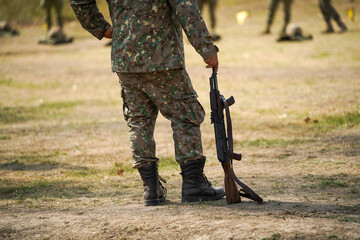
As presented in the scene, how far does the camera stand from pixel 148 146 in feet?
14.2

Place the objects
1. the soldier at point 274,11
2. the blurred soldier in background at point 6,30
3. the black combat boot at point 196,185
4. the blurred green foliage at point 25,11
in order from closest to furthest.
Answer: the black combat boot at point 196,185, the soldier at point 274,11, the blurred soldier in background at point 6,30, the blurred green foliage at point 25,11

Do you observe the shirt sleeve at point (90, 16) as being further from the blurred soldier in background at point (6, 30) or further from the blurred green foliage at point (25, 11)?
the blurred green foliage at point (25, 11)

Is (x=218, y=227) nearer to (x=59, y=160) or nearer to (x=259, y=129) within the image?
(x=59, y=160)

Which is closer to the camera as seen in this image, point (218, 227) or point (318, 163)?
point (218, 227)

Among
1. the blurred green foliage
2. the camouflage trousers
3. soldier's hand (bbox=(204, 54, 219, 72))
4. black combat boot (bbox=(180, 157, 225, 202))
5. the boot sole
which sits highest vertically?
the blurred green foliage

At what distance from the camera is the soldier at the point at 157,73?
4.11 meters

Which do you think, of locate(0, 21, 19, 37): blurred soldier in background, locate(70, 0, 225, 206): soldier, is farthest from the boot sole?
locate(0, 21, 19, 37): blurred soldier in background

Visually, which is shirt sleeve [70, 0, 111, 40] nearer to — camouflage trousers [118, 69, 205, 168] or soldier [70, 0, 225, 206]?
soldier [70, 0, 225, 206]

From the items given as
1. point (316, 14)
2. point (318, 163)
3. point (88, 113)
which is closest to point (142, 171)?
point (318, 163)

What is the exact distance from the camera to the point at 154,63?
162 inches

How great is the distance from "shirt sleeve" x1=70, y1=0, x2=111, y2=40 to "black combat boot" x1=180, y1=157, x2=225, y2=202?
118 cm

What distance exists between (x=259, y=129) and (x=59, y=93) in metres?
5.30

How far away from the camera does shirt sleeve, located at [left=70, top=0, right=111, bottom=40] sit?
4.34m

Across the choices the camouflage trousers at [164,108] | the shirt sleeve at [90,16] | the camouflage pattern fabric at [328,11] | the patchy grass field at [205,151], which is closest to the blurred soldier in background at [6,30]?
the patchy grass field at [205,151]
